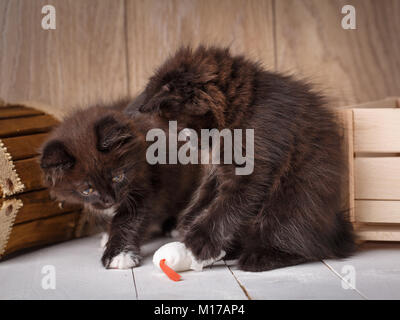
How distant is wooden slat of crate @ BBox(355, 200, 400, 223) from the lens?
1638 mm

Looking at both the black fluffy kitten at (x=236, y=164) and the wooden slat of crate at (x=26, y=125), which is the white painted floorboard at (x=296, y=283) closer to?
the black fluffy kitten at (x=236, y=164)

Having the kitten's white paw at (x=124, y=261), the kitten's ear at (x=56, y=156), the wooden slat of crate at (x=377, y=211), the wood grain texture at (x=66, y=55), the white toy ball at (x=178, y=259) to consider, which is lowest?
the kitten's white paw at (x=124, y=261)

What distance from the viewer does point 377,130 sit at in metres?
1.66

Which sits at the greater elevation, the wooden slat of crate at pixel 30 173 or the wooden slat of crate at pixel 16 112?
the wooden slat of crate at pixel 16 112

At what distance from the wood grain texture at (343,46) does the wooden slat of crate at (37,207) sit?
1.15m

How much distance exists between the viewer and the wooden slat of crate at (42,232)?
5.34 ft

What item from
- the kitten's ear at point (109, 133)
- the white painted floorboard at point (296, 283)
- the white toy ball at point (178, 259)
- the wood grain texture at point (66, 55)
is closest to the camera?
the white painted floorboard at point (296, 283)

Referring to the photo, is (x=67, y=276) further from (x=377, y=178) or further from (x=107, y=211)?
(x=377, y=178)

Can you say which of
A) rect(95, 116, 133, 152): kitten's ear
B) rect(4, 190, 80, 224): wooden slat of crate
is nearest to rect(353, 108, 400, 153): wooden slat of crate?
rect(95, 116, 133, 152): kitten's ear

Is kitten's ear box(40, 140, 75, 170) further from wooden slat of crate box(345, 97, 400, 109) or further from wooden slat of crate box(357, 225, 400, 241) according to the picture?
wooden slat of crate box(345, 97, 400, 109)

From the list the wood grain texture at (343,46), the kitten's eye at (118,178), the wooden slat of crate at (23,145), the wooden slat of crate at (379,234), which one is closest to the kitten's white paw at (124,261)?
the kitten's eye at (118,178)

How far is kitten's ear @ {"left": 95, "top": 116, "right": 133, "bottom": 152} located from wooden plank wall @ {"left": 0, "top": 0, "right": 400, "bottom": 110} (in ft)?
2.48

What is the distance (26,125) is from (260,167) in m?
0.88
